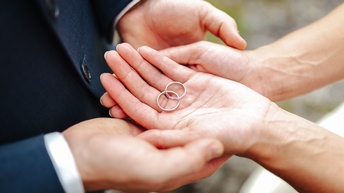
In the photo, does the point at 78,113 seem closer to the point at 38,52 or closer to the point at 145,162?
the point at 38,52

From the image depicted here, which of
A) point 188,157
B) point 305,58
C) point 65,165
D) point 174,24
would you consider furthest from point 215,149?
point 305,58

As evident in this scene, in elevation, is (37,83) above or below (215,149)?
above

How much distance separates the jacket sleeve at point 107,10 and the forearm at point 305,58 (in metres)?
0.41

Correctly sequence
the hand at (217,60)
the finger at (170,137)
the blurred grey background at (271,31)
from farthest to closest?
1. the blurred grey background at (271,31)
2. the hand at (217,60)
3. the finger at (170,137)

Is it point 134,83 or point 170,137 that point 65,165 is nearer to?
point 170,137

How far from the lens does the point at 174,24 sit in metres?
1.10

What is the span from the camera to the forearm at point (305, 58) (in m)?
1.17

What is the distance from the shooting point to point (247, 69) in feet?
3.61

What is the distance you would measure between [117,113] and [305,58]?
60 cm

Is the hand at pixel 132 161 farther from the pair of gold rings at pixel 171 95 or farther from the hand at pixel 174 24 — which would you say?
the hand at pixel 174 24

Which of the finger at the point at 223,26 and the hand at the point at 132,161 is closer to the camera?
the hand at the point at 132,161

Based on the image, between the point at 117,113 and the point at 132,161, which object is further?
the point at 117,113

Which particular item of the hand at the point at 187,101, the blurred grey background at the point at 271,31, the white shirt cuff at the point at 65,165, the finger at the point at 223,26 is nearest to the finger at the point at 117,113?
Result: the hand at the point at 187,101

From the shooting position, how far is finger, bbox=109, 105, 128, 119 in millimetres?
961
